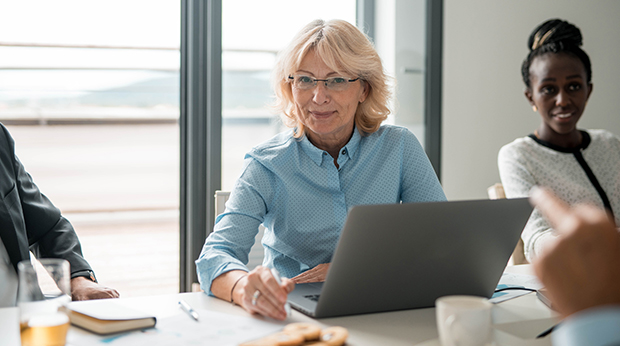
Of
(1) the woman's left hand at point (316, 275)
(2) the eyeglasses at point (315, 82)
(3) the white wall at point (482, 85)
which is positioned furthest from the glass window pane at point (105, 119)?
(1) the woman's left hand at point (316, 275)

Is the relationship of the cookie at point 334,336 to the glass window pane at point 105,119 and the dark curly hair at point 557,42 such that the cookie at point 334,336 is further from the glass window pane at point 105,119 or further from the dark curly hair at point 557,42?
the glass window pane at point 105,119

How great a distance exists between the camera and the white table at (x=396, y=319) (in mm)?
864

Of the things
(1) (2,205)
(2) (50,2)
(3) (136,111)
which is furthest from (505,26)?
(3) (136,111)

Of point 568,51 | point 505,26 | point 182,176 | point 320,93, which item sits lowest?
point 182,176

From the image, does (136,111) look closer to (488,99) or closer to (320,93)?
(488,99)

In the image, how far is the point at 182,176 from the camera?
2607 millimetres

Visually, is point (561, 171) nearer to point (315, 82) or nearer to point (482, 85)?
point (482, 85)

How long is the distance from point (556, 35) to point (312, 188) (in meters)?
1.42

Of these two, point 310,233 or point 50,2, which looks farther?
point 50,2

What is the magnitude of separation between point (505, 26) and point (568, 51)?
34.6 inches

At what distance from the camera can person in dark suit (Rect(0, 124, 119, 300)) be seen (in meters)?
1.39

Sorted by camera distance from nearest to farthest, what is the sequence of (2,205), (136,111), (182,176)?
(2,205) → (182,176) → (136,111)

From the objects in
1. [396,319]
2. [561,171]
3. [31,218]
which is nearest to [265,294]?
[396,319]

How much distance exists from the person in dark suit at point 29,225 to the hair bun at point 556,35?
78.0 inches
